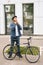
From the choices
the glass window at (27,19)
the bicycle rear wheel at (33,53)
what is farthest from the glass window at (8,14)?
the bicycle rear wheel at (33,53)

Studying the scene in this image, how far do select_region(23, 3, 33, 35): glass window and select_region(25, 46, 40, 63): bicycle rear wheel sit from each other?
12.7 metres

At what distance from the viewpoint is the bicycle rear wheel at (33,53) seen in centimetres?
931

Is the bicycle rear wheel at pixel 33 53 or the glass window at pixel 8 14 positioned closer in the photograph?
the bicycle rear wheel at pixel 33 53

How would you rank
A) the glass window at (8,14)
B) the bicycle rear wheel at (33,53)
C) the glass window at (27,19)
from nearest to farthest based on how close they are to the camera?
the bicycle rear wheel at (33,53)
the glass window at (27,19)
the glass window at (8,14)

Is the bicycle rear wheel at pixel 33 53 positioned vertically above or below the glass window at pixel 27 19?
below

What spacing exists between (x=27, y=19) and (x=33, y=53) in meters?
13.2

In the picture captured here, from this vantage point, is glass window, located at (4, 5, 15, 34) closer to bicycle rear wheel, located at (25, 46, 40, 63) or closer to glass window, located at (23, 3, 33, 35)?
glass window, located at (23, 3, 33, 35)

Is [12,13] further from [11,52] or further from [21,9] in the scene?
[11,52]

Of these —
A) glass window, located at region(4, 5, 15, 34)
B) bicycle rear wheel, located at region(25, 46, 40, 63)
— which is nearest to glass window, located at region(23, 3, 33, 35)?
glass window, located at region(4, 5, 15, 34)

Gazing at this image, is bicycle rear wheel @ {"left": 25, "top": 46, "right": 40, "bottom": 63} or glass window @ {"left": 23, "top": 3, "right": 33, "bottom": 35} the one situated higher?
glass window @ {"left": 23, "top": 3, "right": 33, "bottom": 35}

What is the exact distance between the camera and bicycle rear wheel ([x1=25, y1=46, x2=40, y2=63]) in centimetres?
931

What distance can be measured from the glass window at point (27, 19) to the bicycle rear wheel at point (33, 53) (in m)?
12.7

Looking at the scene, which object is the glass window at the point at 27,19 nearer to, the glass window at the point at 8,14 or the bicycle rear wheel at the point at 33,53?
the glass window at the point at 8,14

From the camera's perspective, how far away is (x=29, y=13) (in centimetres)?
2238
